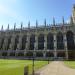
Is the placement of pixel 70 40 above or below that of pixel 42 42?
above

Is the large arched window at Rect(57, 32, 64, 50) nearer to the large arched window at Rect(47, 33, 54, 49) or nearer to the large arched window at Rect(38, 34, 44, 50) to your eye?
the large arched window at Rect(47, 33, 54, 49)

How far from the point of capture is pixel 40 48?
274ft

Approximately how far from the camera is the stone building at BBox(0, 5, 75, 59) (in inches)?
3054

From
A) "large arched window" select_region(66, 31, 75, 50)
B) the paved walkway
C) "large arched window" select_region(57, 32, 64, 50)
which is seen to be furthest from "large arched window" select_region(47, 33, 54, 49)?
the paved walkway

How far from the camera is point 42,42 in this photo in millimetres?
85125

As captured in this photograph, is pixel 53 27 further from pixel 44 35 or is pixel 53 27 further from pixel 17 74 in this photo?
pixel 17 74

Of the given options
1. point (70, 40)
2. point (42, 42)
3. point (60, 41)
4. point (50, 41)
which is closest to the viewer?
point (70, 40)

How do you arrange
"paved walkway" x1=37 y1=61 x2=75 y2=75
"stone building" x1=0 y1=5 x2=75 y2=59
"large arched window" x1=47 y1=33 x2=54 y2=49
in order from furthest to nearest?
1. "large arched window" x1=47 y1=33 x2=54 y2=49
2. "stone building" x1=0 y1=5 x2=75 y2=59
3. "paved walkway" x1=37 y1=61 x2=75 y2=75

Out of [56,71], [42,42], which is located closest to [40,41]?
[42,42]

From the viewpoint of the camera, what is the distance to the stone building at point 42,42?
77.6 metres

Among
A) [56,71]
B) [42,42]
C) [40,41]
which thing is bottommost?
[56,71]

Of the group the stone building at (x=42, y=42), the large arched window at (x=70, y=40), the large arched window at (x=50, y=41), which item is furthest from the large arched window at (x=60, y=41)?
the large arched window at (x=50, y=41)

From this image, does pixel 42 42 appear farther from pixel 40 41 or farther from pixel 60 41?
pixel 60 41

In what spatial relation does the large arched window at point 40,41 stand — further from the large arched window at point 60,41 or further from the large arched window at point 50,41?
the large arched window at point 60,41
